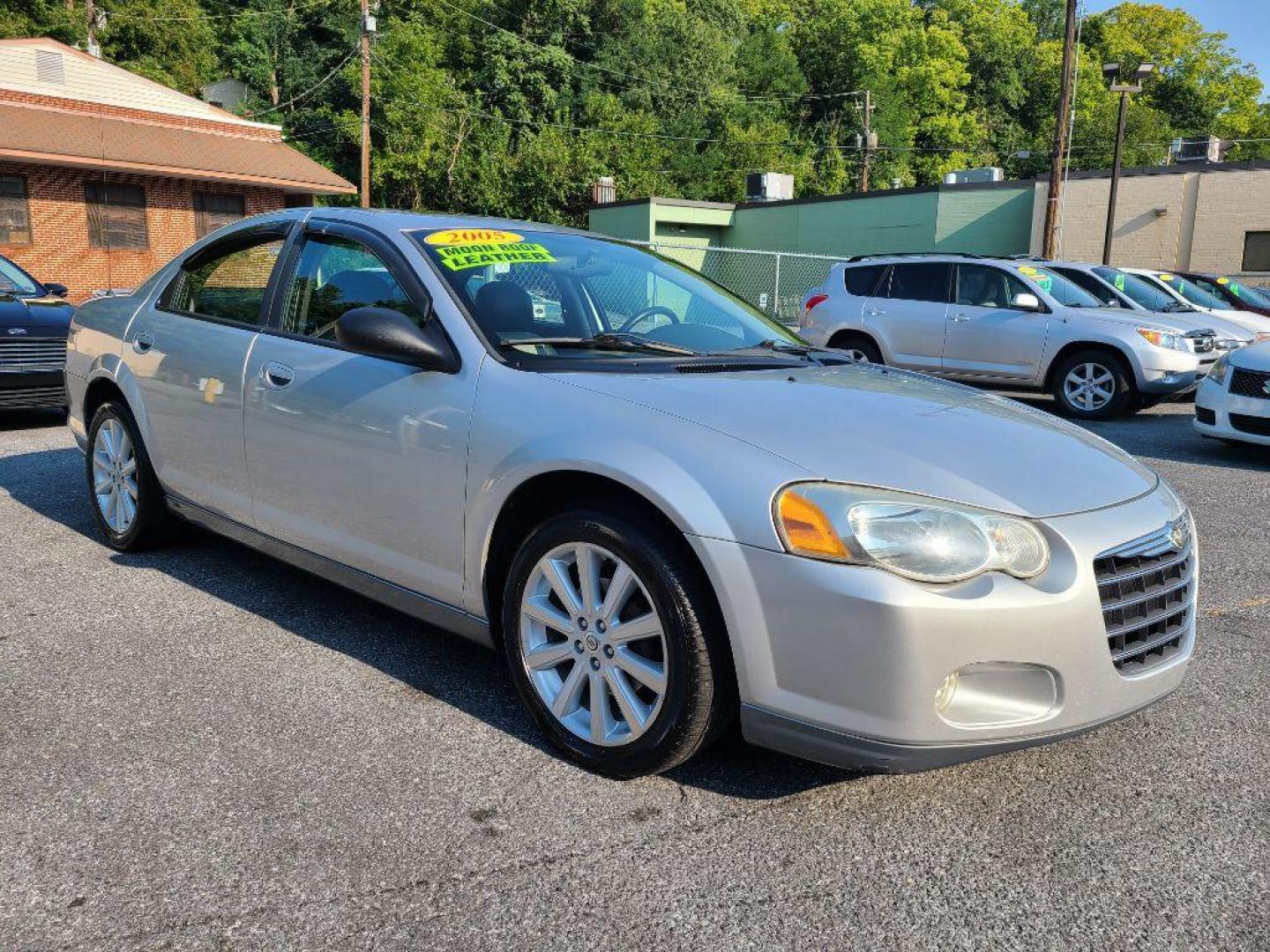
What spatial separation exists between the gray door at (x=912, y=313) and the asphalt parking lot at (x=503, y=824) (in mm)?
8045

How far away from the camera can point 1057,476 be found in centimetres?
274

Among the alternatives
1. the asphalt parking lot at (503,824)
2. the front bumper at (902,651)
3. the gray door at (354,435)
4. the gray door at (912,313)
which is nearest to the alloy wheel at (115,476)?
the asphalt parking lot at (503,824)

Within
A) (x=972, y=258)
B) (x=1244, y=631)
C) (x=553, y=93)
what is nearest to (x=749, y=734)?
(x=1244, y=631)

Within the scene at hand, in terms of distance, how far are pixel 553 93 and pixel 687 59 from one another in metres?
11.1

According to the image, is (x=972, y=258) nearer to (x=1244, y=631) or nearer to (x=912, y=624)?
(x=1244, y=631)

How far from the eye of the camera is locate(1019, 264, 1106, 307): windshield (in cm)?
1109

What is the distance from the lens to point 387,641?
3873 mm

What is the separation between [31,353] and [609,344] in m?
6.88

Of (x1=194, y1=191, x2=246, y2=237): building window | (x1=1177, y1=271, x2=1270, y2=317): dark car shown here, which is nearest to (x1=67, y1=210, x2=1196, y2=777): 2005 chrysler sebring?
(x1=1177, y1=271, x2=1270, y2=317): dark car

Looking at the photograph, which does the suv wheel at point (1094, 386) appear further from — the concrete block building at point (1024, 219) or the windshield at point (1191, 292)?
the concrete block building at point (1024, 219)

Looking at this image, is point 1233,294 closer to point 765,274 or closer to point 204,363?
point 765,274

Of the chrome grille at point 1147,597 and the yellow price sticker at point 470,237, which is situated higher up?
the yellow price sticker at point 470,237

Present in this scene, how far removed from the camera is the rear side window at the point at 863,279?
12203mm

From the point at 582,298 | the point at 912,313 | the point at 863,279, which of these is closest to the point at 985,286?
the point at 912,313
